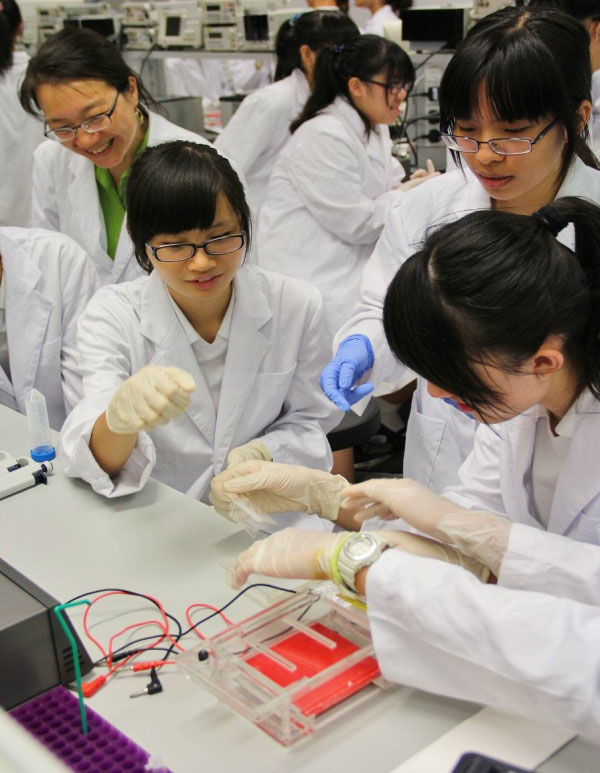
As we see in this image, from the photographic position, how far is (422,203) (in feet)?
6.11

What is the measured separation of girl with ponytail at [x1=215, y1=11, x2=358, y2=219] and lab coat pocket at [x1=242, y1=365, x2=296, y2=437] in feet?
5.47

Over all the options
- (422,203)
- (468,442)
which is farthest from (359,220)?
(468,442)

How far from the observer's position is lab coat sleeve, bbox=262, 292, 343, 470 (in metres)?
1.80

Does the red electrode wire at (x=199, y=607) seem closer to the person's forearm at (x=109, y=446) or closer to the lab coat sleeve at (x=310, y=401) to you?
the person's forearm at (x=109, y=446)

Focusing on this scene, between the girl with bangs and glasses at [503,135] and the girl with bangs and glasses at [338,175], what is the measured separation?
1082 mm

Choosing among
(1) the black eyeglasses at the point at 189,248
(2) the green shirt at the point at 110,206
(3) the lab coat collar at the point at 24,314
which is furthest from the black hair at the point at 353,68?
(1) the black eyeglasses at the point at 189,248

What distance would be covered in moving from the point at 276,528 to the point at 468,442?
0.46 m

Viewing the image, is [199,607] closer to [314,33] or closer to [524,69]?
[524,69]

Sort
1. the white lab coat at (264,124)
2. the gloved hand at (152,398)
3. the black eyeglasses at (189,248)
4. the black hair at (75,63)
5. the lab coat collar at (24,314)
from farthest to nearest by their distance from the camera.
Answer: the white lab coat at (264,124)
the black hair at (75,63)
the lab coat collar at (24,314)
the black eyeglasses at (189,248)
the gloved hand at (152,398)

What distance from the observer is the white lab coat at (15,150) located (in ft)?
11.3

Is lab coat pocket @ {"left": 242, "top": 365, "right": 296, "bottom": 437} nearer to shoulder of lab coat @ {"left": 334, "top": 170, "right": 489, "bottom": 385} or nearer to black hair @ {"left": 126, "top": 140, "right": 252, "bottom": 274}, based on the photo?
shoulder of lab coat @ {"left": 334, "top": 170, "right": 489, "bottom": 385}

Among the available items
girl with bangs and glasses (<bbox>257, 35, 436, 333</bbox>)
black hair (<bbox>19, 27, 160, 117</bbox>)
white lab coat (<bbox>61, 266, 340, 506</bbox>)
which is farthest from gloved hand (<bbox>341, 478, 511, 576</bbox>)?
girl with bangs and glasses (<bbox>257, 35, 436, 333</bbox>)

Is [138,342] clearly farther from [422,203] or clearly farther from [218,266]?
[422,203]

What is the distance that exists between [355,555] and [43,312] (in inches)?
46.9
